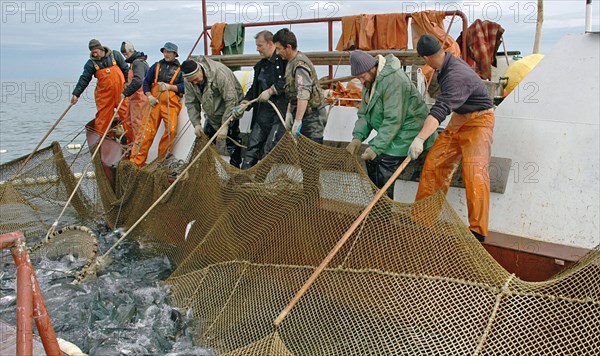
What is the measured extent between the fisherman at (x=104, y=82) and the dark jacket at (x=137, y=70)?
381 mm

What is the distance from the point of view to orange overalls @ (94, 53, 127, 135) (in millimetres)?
9769

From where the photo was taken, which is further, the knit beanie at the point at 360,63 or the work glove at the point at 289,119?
the work glove at the point at 289,119

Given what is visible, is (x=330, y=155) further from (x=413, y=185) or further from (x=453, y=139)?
(x=413, y=185)

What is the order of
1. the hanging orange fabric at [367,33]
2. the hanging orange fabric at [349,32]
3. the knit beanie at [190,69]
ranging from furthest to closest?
the hanging orange fabric at [349,32] → the hanging orange fabric at [367,33] → the knit beanie at [190,69]

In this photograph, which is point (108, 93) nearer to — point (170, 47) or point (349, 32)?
point (170, 47)

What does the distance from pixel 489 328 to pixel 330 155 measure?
1.89 metres

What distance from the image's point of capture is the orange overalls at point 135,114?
9.17 meters

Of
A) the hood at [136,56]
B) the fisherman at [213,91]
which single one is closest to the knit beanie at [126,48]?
the hood at [136,56]

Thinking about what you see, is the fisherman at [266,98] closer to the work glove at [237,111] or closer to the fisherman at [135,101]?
the work glove at [237,111]

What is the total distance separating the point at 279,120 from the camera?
6238mm

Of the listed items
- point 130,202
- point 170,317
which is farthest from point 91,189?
point 170,317

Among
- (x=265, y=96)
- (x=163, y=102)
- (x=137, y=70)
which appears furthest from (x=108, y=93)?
(x=265, y=96)

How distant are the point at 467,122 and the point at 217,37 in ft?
19.7

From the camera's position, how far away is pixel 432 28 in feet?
22.3
